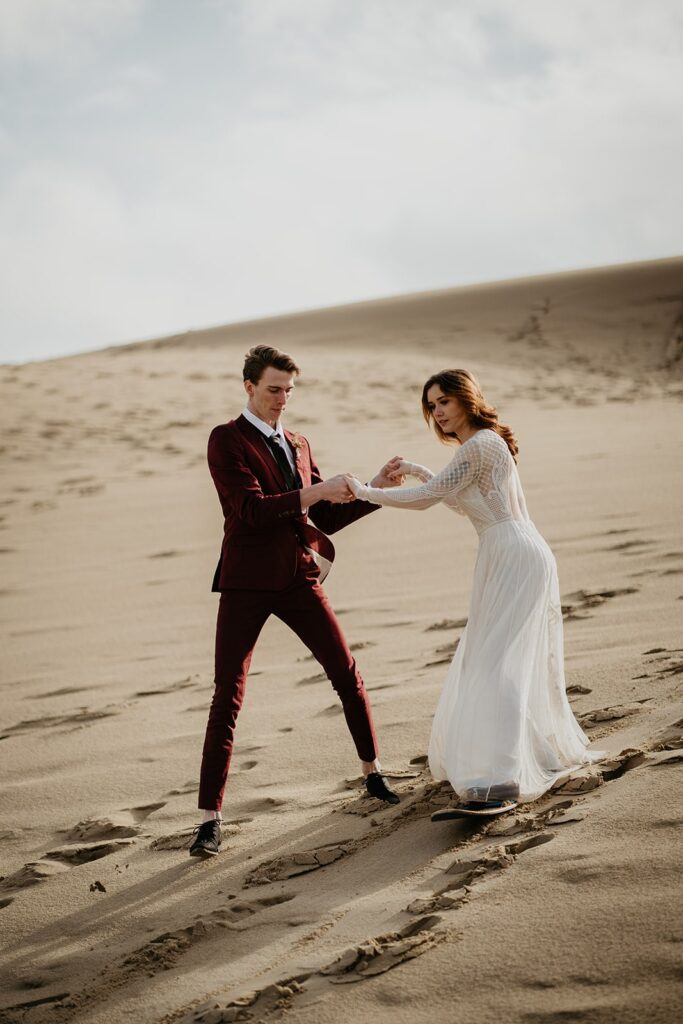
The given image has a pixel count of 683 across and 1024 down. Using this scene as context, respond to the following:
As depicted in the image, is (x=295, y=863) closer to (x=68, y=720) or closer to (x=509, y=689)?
(x=509, y=689)

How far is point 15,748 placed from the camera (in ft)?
16.6

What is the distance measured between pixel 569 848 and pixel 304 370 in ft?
60.9

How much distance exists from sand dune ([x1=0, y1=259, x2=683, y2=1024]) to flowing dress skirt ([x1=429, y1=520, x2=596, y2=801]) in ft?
0.49

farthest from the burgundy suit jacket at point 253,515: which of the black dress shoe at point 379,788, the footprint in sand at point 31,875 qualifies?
the footprint in sand at point 31,875

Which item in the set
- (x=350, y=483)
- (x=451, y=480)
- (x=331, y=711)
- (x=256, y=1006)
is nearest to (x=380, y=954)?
(x=256, y=1006)

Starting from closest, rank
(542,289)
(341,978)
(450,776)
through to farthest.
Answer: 1. (341,978)
2. (450,776)
3. (542,289)

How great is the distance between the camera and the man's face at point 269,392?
12.8ft

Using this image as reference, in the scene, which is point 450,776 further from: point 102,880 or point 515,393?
point 515,393

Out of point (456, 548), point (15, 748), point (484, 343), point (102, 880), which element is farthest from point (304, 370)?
point (102, 880)

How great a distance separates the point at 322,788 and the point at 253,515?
1234 millimetres

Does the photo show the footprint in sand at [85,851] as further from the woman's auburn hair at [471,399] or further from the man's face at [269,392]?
the woman's auburn hair at [471,399]

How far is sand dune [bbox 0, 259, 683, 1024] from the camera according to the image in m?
2.43

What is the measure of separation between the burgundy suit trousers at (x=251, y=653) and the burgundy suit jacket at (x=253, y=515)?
60 millimetres

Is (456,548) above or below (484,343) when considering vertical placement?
below
